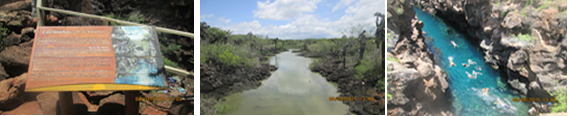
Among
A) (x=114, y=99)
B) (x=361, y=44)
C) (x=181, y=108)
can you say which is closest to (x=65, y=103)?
(x=114, y=99)

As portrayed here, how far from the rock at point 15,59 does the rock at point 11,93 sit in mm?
215

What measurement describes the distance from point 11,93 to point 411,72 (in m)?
5.28

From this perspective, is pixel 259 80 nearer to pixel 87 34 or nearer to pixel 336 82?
pixel 336 82

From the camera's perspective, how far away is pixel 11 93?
2713mm

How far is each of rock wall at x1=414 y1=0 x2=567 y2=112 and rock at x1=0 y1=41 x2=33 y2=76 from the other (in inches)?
237

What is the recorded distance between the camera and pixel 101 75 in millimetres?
2088

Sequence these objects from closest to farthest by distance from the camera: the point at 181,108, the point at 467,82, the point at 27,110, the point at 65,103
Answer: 1. the point at 65,103
2. the point at 27,110
3. the point at 181,108
4. the point at 467,82

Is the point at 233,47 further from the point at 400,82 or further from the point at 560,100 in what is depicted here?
the point at 560,100

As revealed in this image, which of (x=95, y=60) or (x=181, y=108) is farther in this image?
(x=181, y=108)

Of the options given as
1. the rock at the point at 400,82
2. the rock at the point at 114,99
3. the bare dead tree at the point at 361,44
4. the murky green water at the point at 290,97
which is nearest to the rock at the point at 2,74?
the rock at the point at 114,99

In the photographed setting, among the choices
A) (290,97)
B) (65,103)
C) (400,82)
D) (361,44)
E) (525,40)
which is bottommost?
(290,97)

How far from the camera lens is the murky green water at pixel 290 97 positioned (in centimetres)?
324

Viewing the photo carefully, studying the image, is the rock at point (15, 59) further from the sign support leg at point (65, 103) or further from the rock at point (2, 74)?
the sign support leg at point (65, 103)

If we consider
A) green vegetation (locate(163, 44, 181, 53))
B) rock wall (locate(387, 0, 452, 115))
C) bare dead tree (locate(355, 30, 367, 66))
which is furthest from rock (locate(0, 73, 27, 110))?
rock wall (locate(387, 0, 452, 115))
